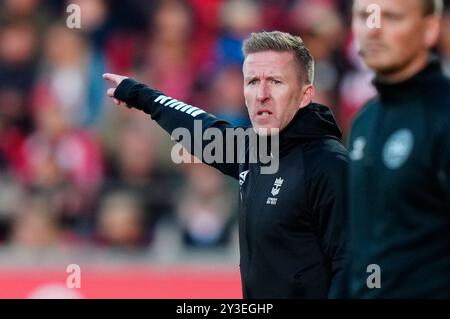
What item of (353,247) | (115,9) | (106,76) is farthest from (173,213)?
(353,247)

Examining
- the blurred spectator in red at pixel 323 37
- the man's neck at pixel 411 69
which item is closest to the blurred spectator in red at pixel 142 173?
the blurred spectator in red at pixel 323 37

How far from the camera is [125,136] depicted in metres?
9.68

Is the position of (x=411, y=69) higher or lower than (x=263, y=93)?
lower

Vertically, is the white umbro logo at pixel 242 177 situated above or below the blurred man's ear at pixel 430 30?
above

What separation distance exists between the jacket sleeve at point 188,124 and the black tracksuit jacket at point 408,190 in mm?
1731

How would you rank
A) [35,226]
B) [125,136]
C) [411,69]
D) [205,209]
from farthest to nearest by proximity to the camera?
[125,136] → [35,226] → [205,209] → [411,69]

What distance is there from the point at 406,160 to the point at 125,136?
6.61 metres

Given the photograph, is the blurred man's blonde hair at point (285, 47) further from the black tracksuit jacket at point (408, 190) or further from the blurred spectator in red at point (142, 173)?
the blurred spectator in red at point (142, 173)

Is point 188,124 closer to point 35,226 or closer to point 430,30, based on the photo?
point 430,30

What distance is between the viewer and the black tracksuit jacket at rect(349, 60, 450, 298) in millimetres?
3211

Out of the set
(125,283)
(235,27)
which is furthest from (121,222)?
(235,27)

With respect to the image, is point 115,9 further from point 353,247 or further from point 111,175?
point 353,247

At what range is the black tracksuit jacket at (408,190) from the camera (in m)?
3.21

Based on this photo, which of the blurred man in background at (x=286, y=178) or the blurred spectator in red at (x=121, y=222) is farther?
the blurred spectator in red at (x=121, y=222)
